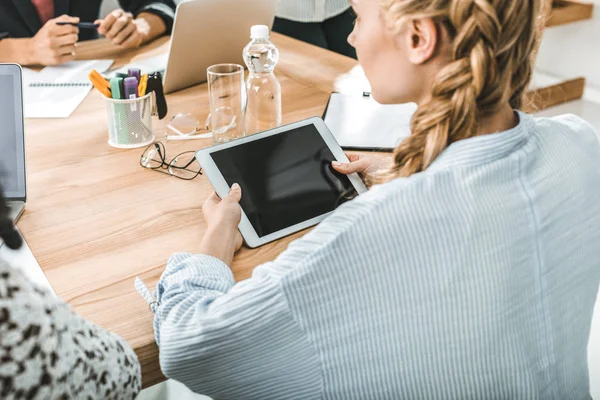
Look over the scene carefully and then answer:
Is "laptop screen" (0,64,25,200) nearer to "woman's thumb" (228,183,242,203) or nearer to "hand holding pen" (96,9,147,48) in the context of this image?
"woman's thumb" (228,183,242,203)

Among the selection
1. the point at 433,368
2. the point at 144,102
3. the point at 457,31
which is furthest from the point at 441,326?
the point at 144,102

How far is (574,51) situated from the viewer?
Answer: 3475 millimetres

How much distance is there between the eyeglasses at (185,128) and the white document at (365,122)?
0.91ft

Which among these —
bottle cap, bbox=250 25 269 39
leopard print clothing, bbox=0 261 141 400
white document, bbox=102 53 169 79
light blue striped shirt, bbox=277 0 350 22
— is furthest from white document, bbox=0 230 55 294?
light blue striped shirt, bbox=277 0 350 22

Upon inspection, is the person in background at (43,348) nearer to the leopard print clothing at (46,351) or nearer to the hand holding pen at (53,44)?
the leopard print clothing at (46,351)

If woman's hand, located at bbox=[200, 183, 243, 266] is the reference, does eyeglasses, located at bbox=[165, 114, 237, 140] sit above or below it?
below

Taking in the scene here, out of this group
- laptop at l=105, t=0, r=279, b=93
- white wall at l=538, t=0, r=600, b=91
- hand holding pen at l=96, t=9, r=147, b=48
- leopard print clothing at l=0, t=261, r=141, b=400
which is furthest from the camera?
white wall at l=538, t=0, r=600, b=91

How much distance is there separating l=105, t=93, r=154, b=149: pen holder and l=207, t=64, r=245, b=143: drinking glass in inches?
5.4

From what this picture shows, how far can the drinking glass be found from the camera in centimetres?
138

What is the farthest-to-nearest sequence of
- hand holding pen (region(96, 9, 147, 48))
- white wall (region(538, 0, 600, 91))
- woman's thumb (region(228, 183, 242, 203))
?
white wall (region(538, 0, 600, 91))
hand holding pen (region(96, 9, 147, 48))
woman's thumb (region(228, 183, 242, 203))

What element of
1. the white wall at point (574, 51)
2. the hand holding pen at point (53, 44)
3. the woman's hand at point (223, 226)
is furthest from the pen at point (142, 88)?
the white wall at point (574, 51)

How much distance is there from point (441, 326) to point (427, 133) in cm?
24

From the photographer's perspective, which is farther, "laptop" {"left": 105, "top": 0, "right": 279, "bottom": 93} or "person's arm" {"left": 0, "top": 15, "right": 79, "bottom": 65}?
"person's arm" {"left": 0, "top": 15, "right": 79, "bottom": 65}

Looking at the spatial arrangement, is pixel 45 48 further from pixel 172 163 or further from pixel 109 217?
pixel 109 217
